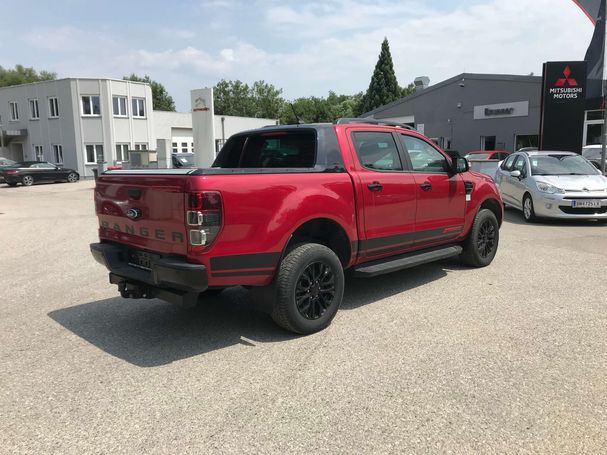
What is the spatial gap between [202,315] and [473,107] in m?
30.8

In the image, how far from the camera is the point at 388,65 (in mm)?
56531

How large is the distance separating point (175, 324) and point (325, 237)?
1.68 metres

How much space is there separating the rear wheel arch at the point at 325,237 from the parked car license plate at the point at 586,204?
750 cm

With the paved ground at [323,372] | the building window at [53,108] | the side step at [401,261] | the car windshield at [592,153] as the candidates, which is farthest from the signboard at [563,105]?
the building window at [53,108]

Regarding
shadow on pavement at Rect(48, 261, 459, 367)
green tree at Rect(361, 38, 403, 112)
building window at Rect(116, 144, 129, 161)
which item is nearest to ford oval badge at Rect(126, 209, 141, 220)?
shadow on pavement at Rect(48, 261, 459, 367)

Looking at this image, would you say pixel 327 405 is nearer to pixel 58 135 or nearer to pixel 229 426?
pixel 229 426

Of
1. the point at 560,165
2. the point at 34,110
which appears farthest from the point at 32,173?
the point at 560,165

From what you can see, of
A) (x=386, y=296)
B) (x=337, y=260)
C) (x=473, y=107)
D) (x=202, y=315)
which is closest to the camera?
(x=337, y=260)

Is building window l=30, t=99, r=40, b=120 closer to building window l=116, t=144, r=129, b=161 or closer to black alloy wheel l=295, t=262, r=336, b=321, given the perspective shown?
building window l=116, t=144, r=129, b=161

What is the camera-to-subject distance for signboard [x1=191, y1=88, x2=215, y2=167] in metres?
24.9

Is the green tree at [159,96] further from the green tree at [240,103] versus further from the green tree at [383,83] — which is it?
the green tree at [383,83]

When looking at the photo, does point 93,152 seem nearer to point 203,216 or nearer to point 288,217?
point 288,217


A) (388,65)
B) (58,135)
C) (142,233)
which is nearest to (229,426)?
(142,233)

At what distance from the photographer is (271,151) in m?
5.38
